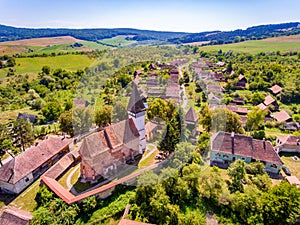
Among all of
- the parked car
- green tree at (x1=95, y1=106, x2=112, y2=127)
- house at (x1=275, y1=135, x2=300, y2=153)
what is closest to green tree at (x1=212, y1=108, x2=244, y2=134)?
house at (x1=275, y1=135, x2=300, y2=153)

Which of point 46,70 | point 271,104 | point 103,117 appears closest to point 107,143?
point 103,117

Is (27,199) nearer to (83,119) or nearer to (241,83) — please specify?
(83,119)

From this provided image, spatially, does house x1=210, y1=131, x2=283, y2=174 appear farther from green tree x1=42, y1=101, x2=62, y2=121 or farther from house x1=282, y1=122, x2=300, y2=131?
green tree x1=42, y1=101, x2=62, y2=121

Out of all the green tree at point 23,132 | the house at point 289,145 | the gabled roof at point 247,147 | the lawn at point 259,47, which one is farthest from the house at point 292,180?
the lawn at point 259,47

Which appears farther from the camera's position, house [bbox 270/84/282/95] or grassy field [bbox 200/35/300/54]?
grassy field [bbox 200/35/300/54]

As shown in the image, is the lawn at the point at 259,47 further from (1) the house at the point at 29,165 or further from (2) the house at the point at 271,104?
(1) the house at the point at 29,165

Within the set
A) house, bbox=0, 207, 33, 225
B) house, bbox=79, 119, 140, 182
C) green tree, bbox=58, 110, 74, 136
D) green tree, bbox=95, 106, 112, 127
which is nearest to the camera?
house, bbox=0, 207, 33, 225

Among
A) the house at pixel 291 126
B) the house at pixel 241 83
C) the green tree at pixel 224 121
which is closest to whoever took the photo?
the green tree at pixel 224 121
